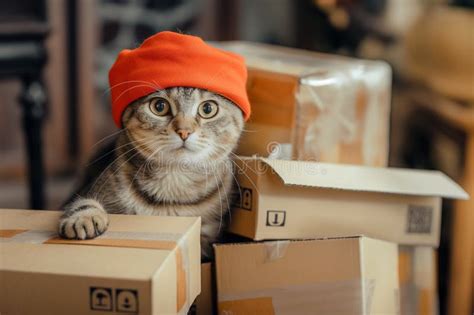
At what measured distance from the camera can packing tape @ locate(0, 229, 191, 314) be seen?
0.85 metres

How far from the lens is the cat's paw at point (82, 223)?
2.87 feet

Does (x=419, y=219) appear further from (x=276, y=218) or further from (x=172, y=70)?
(x=172, y=70)

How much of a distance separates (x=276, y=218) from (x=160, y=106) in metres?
0.28

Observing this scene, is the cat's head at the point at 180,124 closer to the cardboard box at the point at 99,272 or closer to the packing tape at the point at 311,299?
the cardboard box at the point at 99,272

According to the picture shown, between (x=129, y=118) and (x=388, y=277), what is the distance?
54 centimetres

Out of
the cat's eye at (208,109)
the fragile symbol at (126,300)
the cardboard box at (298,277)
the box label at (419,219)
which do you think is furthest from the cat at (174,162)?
the box label at (419,219)

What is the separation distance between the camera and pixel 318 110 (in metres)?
1.19

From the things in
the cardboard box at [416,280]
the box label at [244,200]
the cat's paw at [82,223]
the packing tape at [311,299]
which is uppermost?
the cat's paw at [82,223]

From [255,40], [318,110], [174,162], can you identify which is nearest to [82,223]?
[174,162]

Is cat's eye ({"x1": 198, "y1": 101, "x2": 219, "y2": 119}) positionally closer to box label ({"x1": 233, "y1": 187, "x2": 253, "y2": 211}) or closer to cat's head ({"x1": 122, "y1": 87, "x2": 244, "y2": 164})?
cat's head ({"x1": 122, "y1": 87, "x2": 244, "y2": 164})

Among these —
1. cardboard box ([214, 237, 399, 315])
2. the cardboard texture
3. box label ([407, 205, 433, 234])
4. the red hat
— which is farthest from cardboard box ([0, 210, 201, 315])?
box label ([407, 205, 433, 234])

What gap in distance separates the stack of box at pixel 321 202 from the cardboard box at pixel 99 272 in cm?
15

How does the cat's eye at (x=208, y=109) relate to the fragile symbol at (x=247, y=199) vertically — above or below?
above

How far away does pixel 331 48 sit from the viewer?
2.18 m
